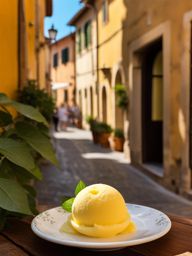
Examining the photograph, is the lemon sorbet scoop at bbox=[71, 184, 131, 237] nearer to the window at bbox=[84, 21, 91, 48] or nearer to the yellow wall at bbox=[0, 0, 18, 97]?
the yellow wall at bbox=[0, 0, 18, 97]

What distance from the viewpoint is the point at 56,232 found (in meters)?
1.56

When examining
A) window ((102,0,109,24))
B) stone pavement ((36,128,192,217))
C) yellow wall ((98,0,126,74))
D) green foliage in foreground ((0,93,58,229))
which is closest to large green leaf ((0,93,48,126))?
green foliage in foreground ((0,93,58,229))

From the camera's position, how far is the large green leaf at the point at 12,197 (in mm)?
1595

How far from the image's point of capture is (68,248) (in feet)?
4.95

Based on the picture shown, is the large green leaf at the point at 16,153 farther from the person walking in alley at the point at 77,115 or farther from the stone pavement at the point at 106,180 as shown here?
the person walking in alley at the point at 77,115

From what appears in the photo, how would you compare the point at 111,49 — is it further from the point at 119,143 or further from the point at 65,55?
the point at 65,55

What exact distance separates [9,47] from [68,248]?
4.18 meters

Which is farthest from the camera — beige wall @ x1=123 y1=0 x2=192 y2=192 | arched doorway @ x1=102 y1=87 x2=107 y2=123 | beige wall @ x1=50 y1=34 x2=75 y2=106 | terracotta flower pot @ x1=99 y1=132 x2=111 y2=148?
beige wall @ x1=50 y1=34 x2=75 y2=106

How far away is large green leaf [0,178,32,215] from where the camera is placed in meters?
1.59

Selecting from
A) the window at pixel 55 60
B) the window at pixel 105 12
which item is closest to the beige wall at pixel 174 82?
the window at pixel 105 12

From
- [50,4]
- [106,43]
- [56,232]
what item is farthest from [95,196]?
[50,4]

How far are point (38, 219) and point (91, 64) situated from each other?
19255 mm

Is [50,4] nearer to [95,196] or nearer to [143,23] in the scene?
[143,23]

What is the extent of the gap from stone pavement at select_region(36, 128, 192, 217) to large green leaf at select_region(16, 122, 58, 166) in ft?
10.0
